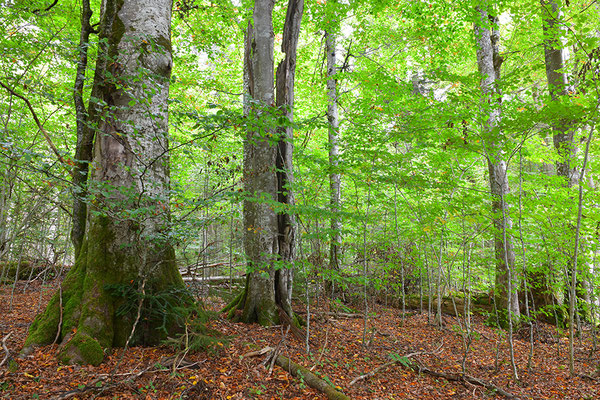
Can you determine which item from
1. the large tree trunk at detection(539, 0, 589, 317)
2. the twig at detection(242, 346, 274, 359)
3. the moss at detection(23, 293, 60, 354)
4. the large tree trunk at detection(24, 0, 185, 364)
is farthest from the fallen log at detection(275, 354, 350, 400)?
the large tree trunk at detection(539, 0, 589, 317)

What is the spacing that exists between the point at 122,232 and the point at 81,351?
124 cm

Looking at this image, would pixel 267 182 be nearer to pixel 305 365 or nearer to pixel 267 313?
pixel 267 313

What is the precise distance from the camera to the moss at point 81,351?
295 cm

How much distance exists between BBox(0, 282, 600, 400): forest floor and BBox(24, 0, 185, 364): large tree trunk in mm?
253

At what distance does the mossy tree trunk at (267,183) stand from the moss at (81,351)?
220 centimetres

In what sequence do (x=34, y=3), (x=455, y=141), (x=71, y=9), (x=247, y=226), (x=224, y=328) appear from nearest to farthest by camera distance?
(x=224, y=328) < (x=455, y=141) < (x=247, y=226) < (x=34, y=3) < (x=71, y=9)

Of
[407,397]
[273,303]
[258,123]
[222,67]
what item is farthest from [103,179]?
[222,67]

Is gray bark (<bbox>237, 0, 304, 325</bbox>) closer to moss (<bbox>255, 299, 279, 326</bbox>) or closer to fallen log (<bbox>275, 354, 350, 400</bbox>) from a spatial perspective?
moss (<bbox>255, 299, 279, 326</bbox>)

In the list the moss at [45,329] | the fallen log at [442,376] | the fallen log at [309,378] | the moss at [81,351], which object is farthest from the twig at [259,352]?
the moss at [45,329]

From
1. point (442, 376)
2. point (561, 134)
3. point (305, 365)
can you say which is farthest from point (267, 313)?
point (561, 134)

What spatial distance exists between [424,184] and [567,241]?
2.37 m

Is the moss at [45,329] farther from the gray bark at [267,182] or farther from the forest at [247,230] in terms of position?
the gray bark at [267,182]

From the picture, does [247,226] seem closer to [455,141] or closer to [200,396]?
[200,396]

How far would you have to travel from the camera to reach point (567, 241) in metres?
4.96
